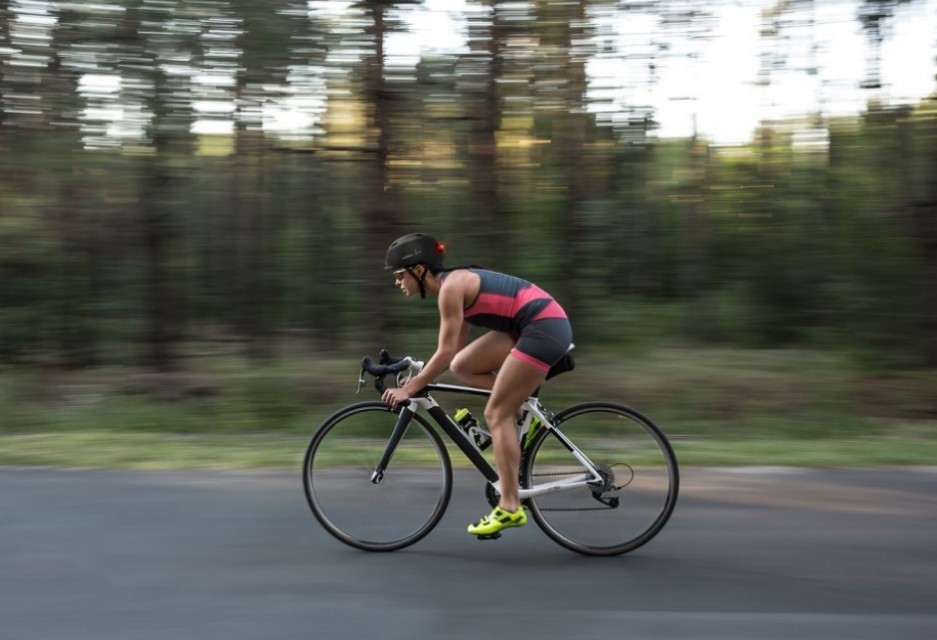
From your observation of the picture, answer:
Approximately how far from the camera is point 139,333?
40.0 feet

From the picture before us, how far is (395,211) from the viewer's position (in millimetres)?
10836

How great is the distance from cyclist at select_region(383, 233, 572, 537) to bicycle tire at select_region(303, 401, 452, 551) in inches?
10.1

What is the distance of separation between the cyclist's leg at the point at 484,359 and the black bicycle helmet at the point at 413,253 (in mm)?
535

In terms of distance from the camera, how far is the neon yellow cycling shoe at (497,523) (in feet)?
16.3

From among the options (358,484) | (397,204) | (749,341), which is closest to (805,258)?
(749,341)

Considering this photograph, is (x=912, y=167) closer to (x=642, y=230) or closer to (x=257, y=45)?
(x=642, y=230)

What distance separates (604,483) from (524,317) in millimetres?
1043

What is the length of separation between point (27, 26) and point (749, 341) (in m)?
10.1

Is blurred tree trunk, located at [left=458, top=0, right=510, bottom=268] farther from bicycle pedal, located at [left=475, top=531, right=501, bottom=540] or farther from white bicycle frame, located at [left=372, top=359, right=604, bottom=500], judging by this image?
bicycle pedal, located at [left=475, top=531, right=501, bottom=540]

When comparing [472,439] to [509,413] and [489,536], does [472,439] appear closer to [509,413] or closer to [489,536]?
[509,413]

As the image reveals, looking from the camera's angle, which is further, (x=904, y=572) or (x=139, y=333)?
(x=139, y=333)

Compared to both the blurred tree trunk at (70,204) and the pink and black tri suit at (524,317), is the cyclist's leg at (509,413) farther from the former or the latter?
Answer: the blurred tree trunk at (70,204)

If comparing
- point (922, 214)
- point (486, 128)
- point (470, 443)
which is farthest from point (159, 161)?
point (922, 214)

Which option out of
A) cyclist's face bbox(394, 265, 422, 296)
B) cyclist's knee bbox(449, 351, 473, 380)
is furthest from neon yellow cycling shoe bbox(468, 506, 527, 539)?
cyclist's face bbox(394, 265, 422, 296)
